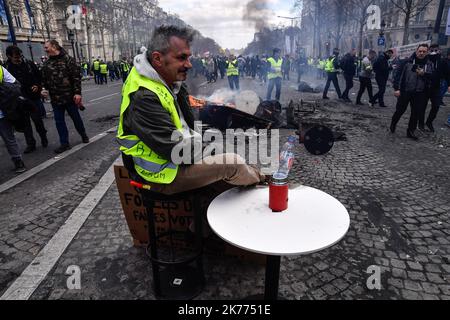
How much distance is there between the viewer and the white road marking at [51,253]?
2.48m

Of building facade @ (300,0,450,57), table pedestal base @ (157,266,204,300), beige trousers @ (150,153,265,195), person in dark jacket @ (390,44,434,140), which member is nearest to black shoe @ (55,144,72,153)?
table pedestal base @ (157,266,204,300)

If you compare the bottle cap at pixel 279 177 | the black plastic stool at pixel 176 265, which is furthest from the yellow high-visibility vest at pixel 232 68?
the bottle cap at pixel 279 177

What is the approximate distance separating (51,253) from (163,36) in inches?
93.5

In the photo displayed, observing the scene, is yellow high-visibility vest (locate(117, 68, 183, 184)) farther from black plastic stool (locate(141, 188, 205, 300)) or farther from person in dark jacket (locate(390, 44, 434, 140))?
person in dark jacket (locate(390, 44, 434, 140))

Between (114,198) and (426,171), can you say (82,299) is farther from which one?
(426,171)

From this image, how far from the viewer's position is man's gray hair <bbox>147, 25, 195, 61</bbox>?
1.99m

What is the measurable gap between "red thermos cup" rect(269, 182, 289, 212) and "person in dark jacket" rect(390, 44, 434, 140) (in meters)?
5.89

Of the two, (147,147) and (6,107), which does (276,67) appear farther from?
(147,147)

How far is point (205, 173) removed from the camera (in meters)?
2.05

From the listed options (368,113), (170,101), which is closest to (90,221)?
(170,101)

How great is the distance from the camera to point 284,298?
2.37m

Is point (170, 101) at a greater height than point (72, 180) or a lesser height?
greater

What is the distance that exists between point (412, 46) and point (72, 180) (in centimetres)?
1723

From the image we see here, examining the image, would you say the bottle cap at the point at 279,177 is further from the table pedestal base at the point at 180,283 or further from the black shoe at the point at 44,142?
the black shoe at the point at 44,142
